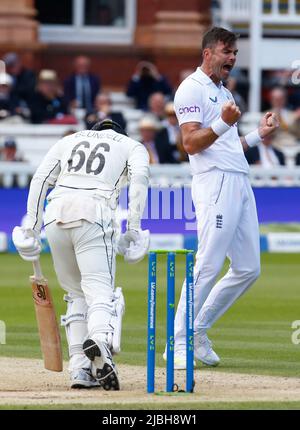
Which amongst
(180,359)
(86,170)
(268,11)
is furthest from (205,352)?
(268,11)

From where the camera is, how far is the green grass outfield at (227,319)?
37.8ft

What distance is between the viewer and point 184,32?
2611 centimetres

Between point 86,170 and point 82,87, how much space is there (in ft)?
48.1

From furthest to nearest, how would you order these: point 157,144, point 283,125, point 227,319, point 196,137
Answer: point 283,125
point 157,144
point 227,319
point 196,137

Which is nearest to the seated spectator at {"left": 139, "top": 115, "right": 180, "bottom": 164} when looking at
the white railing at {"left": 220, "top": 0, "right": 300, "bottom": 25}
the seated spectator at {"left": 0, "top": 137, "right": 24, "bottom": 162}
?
Result: the seated spectator at {"left": 0, "top": 137, "right": 24, "bottom": 162}

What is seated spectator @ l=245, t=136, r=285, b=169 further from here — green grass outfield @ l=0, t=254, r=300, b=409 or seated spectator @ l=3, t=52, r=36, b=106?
seated spectator @ l=3, t=52, r=36, b=106

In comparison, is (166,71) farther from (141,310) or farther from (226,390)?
(226,390)

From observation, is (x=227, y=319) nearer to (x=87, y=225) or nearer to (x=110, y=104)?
(x=87, y=225)

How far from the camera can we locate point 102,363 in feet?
31.5

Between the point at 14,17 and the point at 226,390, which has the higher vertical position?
the point at 14,17

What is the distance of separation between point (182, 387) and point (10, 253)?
10.4m

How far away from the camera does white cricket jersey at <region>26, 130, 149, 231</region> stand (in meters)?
10.0

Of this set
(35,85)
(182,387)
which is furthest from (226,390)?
(35,85)

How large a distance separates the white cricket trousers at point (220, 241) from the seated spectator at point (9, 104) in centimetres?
1257
